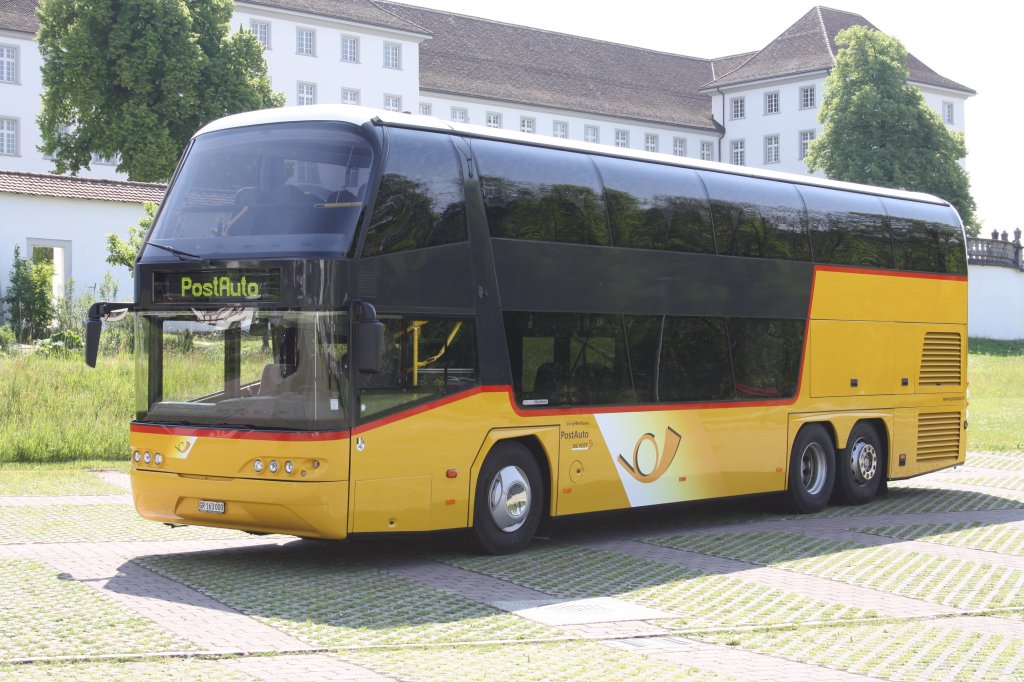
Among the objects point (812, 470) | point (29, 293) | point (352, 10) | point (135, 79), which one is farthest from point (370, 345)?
point (352, 10)

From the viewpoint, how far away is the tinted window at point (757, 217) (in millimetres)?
16328

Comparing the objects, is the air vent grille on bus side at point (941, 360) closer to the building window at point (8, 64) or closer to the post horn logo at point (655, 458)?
the post horn logo at point (655, 458)

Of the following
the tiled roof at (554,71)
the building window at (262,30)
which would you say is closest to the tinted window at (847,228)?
the building window at (262,30)

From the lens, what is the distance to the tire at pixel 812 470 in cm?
1748

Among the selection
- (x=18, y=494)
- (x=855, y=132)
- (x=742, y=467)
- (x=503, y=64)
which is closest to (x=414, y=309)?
(x=742, y=467)

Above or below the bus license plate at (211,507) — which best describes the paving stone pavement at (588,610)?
below

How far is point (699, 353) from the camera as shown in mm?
15859

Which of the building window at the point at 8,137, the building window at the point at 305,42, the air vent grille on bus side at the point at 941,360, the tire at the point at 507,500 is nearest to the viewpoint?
the tire at the point at 507,500

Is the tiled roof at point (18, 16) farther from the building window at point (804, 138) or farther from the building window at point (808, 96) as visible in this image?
the building window at point (804, 138)

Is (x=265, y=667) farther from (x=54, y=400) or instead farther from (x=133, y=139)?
(x=133, y=139)

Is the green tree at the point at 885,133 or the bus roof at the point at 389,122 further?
the green tree at the point at 885,133

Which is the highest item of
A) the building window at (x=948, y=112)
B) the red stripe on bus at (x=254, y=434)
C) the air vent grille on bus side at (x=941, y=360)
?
the building window at (x=948, y=112)

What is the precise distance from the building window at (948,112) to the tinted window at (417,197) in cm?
9522

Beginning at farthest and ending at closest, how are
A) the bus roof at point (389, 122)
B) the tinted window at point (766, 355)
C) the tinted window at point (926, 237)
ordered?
the tinted window at point (926, 237) → the tinted window at point (766, 355) → the bus roof at point (389, 122)
